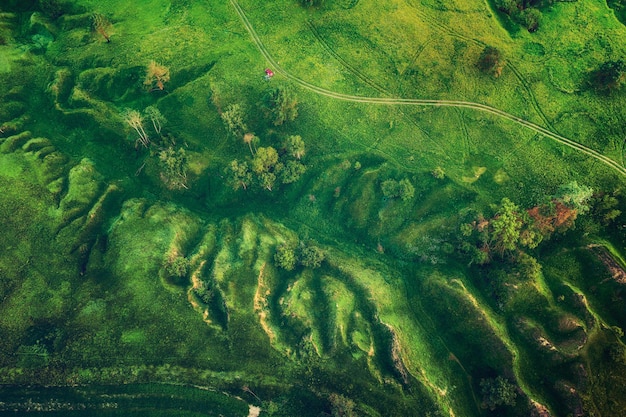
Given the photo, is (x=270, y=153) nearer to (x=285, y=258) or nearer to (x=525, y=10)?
(x=285, y=258)

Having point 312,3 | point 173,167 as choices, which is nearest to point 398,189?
point 173,167

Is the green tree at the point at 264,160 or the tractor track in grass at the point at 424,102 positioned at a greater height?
the tractor track in grass at the point at 424,102

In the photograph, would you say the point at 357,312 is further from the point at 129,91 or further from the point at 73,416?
the point at 129,91

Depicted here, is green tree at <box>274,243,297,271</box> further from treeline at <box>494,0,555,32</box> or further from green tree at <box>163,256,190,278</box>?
treeline at <box>494,0,555,32</box>

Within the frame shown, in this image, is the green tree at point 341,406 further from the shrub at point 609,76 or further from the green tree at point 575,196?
the shrub at point 609,76

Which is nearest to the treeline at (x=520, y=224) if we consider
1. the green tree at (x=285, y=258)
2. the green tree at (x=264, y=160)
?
the green tree at (x=285, y=258)

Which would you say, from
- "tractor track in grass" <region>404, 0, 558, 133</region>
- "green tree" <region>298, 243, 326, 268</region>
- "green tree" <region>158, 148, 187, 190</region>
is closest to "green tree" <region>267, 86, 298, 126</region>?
"green tree" <region>158, 148, 187, 190</region>
